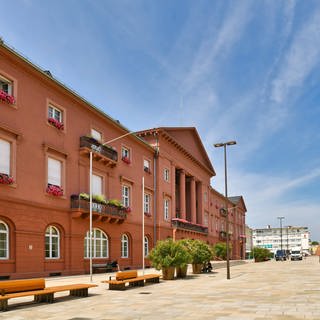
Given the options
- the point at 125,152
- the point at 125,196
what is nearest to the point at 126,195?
the point at 125,196

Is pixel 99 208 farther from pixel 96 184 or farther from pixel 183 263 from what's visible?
pixel 183 263

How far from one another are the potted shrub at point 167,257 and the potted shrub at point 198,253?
428cm

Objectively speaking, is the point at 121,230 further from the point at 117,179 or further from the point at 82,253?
the point at 82,253

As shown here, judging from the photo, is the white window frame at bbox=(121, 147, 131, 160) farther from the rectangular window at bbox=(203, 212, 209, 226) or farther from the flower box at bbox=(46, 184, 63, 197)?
the rectangular window at bbox=(203, 212, 209, 226)

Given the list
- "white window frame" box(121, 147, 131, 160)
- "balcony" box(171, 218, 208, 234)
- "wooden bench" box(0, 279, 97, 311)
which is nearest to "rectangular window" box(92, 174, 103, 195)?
"white window frame" box(121, 147, 131, 160)

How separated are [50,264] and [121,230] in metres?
10.3

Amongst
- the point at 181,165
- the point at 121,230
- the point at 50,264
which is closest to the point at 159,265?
the point at 50,264

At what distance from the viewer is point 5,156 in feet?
76.8

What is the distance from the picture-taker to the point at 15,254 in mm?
23359

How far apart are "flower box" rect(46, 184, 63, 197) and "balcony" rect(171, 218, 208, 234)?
873 inches

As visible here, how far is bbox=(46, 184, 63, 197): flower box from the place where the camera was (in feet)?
87.5

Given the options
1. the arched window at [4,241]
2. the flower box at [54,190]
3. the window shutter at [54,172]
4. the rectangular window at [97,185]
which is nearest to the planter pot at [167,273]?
the flower box at [54,190]

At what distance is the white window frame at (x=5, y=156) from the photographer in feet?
76.0

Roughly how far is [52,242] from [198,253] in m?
9.92
